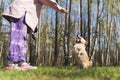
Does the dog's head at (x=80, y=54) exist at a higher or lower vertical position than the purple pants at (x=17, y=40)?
lower

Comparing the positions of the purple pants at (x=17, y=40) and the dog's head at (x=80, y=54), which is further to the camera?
the dog's head at (x=80, y=54)

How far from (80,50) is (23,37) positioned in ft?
9.62

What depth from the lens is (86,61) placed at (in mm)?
9945

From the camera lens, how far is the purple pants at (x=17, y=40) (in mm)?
7480

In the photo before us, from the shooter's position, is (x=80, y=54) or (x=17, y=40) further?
(x=80, y=54)

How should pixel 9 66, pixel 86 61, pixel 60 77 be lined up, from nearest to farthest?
pixel 60 77 < pixel 9 66 < pixel 86 61

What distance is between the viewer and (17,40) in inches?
298

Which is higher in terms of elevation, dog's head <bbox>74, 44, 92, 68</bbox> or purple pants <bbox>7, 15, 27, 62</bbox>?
purple pants <bbox>7, 15, 27, 62</bbox>

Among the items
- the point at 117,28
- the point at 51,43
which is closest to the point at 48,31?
the point at 51,43

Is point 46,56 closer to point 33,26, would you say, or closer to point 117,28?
point 117,28

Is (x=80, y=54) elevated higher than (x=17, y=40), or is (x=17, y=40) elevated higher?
(x=17, y=40)

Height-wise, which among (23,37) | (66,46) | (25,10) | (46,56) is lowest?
(46,56)

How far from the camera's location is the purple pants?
748 centimetres

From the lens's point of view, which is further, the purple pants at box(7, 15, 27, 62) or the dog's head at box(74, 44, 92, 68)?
the dog's head at box(74, 44, 92, 68)
